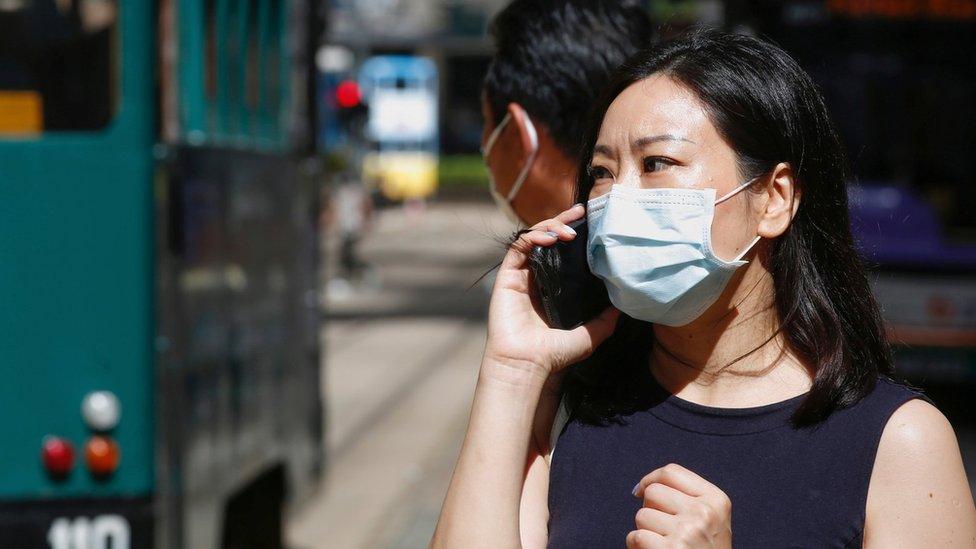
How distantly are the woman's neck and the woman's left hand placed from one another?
16cm

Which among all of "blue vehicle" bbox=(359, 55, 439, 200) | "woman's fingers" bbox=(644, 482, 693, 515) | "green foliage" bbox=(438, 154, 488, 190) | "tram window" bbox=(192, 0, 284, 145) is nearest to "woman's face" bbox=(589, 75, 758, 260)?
"woman's fingers" bbox=(644, 482, 693, 515)

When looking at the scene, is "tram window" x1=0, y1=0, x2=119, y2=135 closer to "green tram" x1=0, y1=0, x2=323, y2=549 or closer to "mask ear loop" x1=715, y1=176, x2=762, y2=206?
"green tram" x1=0, y1=0, x2=323, y2=549

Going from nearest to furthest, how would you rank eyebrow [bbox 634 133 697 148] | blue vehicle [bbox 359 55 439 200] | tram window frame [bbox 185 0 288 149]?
1. eyebrow [bbox 634 133 697 148]
2. tram window frame [bbox 185 0 288 149]
3. blue vehicle [bbox 359 55 439 200]

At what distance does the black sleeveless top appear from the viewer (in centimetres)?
163

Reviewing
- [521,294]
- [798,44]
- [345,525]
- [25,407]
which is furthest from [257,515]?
[798,44]

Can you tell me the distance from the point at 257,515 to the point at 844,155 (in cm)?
415

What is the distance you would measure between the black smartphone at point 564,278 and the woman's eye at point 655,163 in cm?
14

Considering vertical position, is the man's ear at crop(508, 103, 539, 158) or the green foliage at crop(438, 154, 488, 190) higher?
the man's ear at crop(508, 103, 539, 158)

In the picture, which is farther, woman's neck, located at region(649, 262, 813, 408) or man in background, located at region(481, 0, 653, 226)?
man in background, located at region(481, 0, 653, 226)

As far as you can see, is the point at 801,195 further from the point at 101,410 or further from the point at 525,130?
the point at 101,410

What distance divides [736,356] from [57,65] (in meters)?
2.76

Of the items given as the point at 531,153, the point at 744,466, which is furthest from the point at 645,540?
the point at 531,153

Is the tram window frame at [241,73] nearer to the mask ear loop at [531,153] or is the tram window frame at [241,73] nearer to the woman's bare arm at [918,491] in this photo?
the mask ear loop at [531,153]

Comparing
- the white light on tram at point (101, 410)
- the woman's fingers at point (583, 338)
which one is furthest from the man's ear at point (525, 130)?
the white light on tram at point (101, 410)
